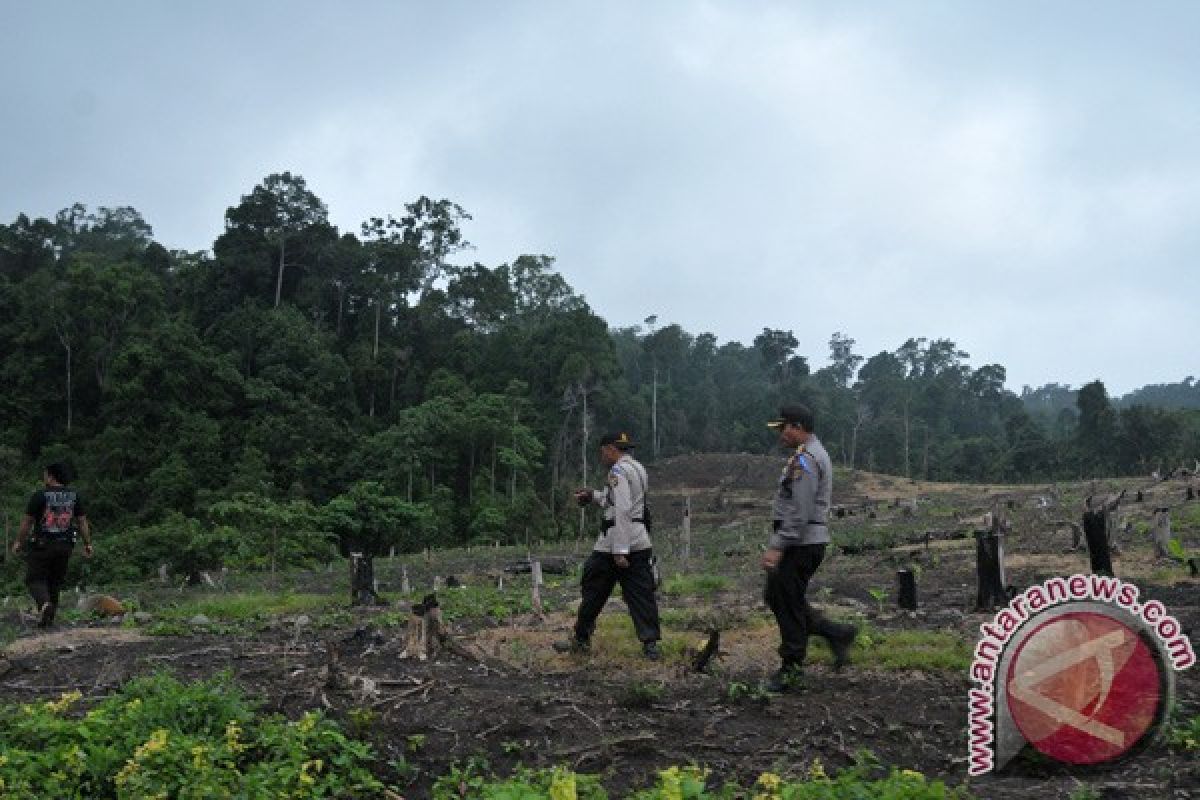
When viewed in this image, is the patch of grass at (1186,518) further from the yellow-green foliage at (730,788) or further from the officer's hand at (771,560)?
the yellow-green foliage at (730,788)

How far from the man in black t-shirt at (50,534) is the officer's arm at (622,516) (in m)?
5.69

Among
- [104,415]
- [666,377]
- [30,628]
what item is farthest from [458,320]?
[30,628]

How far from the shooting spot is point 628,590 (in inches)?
262

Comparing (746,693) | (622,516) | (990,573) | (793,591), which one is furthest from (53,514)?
(990,573)

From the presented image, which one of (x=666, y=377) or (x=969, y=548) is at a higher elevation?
Result: (x=666, y=377)

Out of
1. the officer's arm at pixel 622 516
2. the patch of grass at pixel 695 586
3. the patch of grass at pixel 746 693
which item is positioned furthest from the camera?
the patch of grass at pixel 695 586

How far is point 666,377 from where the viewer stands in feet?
257

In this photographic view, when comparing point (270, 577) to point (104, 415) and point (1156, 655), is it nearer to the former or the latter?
point (1156, 655)

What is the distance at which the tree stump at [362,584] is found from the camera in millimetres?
11062

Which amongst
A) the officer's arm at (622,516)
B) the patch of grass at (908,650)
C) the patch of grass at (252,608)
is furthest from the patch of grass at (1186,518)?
the patch of grass at (252,608)

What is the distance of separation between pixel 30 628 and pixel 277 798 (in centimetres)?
686

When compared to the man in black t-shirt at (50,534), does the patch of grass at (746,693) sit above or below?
below

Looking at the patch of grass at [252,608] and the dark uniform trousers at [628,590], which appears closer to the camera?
the dark uniform trousers at [628,590]

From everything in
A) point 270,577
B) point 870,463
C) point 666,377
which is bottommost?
point 270,577
